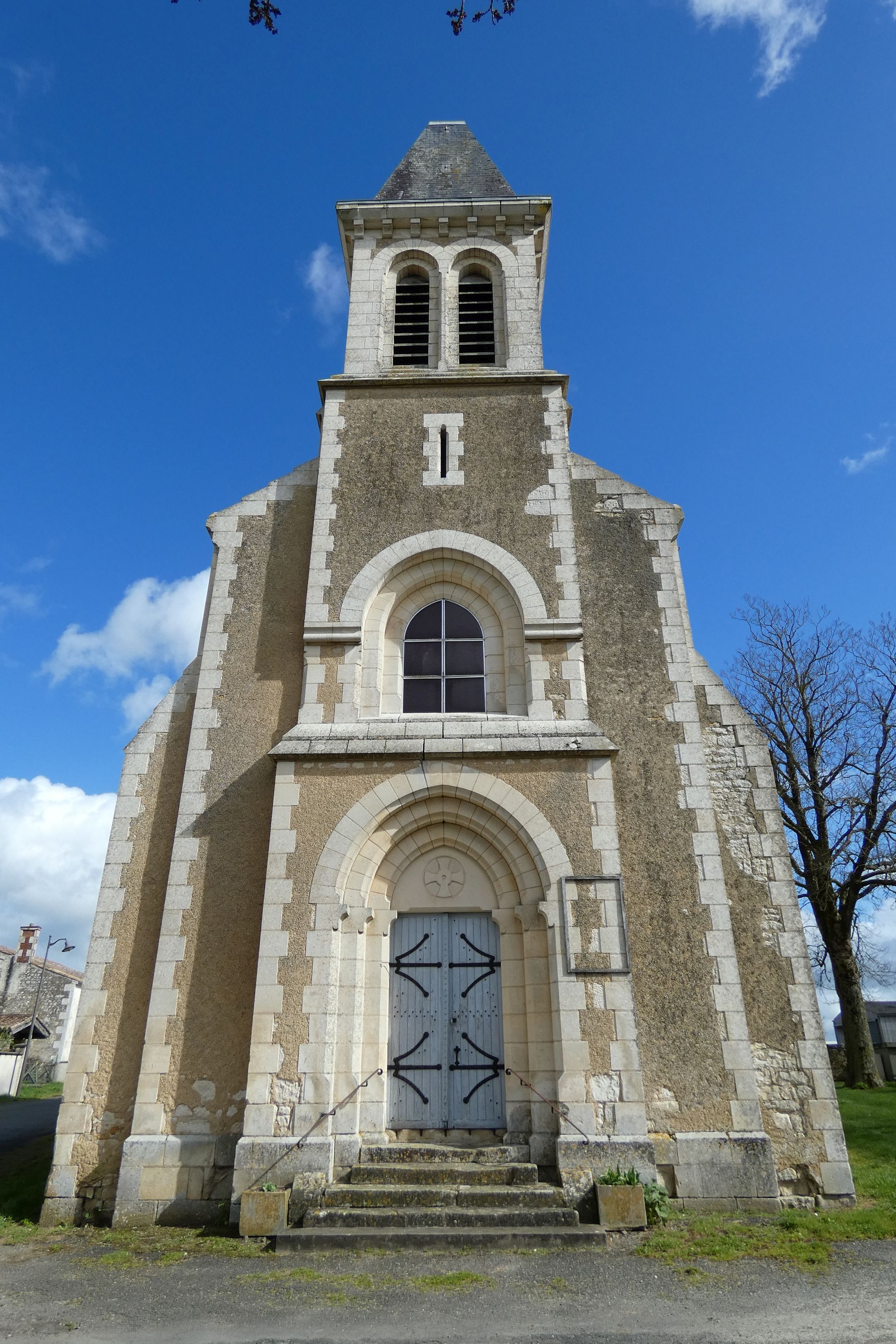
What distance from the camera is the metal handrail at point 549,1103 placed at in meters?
7.30

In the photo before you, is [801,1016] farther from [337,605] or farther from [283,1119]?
[337,605]

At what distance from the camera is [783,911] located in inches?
338

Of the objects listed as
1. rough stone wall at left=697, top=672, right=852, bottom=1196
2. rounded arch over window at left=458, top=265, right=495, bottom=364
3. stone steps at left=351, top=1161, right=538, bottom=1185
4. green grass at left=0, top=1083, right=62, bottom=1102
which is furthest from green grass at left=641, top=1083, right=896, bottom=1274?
green grass at left=0, top=1083, right=62, bottom=1102

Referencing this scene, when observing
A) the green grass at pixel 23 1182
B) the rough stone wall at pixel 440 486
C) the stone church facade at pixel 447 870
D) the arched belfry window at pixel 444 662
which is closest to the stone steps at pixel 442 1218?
the stone church facade at pixel 447 870

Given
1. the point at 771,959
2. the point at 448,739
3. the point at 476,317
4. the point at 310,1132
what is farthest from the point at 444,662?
the point at 476,317

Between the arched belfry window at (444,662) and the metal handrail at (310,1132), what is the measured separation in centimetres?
385

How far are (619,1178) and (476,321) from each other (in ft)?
35.4

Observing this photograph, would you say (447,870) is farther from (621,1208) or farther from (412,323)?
(412,323)

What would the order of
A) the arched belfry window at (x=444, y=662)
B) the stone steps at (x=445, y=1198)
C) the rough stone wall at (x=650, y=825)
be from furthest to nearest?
the arched belfry window at (x=444, y=662) < the rough stone wall at (x=650, y=825) < the stone steps at (x=445, y=1198)

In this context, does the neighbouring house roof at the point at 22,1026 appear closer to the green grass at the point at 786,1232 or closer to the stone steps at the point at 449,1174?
the stone steps at the point at 449,1174

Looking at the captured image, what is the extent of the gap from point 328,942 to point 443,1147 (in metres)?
2.06

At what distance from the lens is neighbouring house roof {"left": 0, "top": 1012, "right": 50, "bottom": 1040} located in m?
32.9

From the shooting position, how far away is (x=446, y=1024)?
8.29 meters

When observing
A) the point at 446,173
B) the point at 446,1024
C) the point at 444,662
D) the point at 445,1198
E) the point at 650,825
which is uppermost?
the point at 446,173
